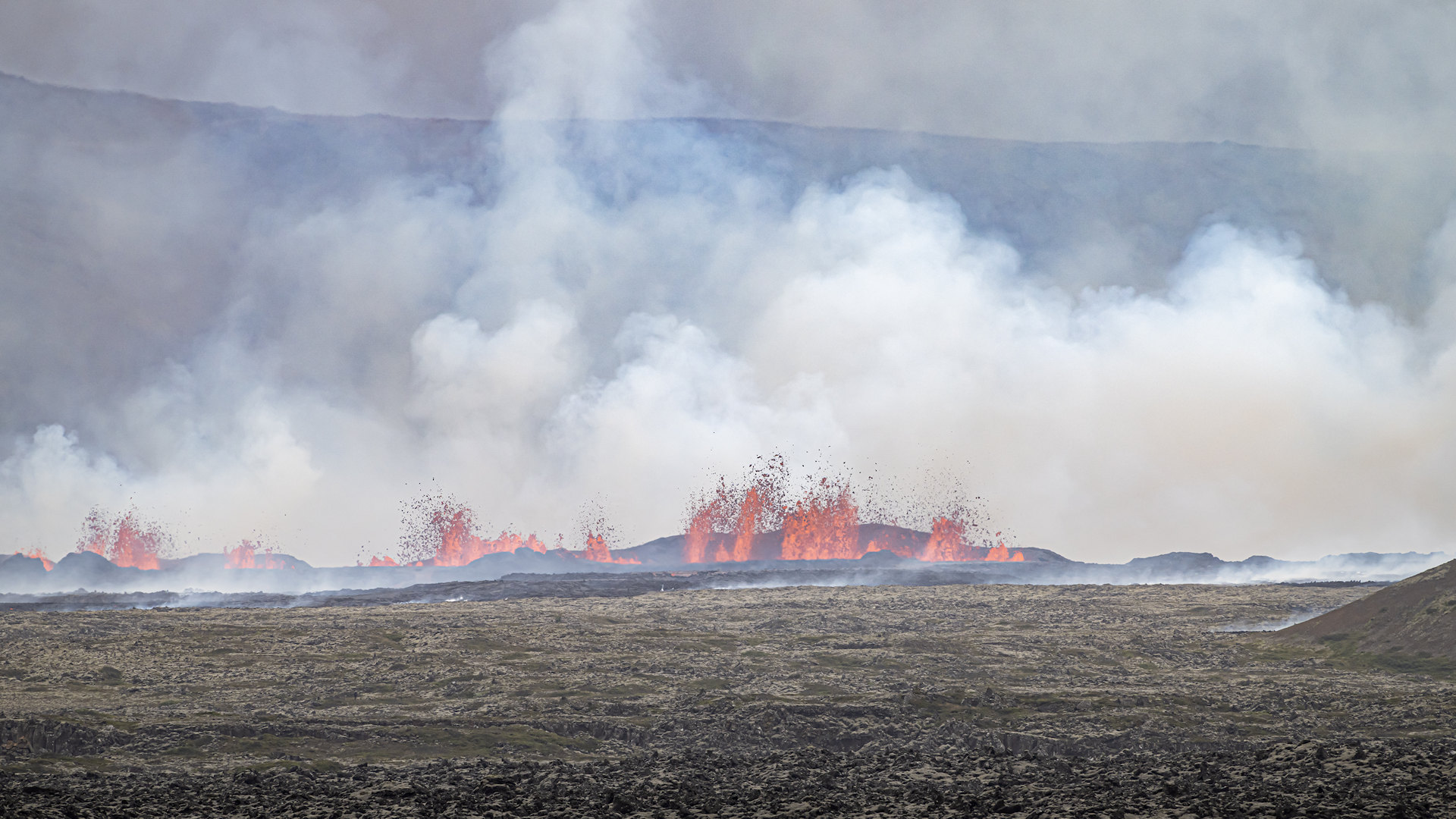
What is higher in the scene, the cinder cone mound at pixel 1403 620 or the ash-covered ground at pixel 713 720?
the cinder cone mound at pixel 1403 620

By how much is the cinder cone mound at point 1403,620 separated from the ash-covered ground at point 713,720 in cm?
93

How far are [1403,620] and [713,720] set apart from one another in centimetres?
2555

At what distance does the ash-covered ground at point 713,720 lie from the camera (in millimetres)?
18562

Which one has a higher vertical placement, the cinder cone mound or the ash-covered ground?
the cinder cone mound

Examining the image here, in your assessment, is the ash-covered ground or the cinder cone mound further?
the cinder cone mound

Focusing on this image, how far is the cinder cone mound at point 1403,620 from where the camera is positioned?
34.6 metres

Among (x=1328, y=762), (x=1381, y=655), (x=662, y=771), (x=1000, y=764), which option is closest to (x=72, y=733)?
(x=662, y=771)

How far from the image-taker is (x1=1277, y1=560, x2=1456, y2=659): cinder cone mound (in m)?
34.6

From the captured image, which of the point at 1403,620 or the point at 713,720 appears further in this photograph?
the point at 1403,620

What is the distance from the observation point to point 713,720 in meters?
26.4

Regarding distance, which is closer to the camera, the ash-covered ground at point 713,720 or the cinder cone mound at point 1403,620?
the ash-covered ground at point 713,720

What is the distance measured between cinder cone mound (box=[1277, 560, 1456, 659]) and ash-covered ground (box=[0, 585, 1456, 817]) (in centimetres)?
93

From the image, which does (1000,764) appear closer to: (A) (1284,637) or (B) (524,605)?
(A) (1284,637)

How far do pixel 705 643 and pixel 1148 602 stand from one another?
2817cm
